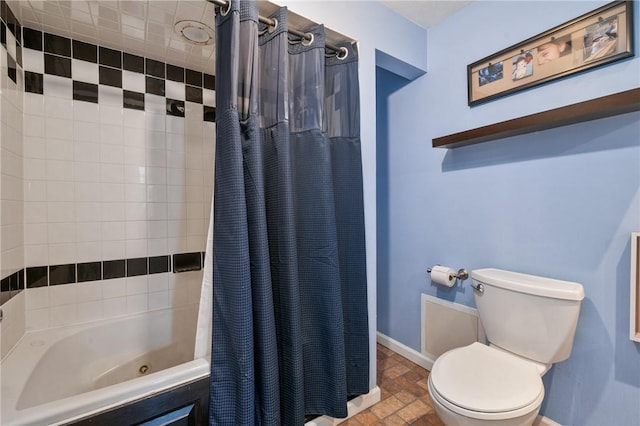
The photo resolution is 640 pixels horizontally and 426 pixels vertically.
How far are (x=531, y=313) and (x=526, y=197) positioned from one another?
603 millimetres

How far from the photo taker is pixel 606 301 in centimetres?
127

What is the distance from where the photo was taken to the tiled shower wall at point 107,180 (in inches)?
59.5

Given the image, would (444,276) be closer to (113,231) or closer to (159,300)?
(159,300)

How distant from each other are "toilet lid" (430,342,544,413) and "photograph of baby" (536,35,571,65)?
1487 mm

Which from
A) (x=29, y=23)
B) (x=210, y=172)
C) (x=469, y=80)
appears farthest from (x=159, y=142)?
(x=469, y=80)

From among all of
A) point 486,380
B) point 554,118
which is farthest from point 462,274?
point 554,118

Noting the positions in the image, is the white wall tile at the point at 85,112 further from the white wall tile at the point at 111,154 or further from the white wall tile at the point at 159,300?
the white wall tile at the point at 159,300

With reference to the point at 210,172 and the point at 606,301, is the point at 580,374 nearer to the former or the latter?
the point at 606,301

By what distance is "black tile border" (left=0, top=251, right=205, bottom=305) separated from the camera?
1417 mm

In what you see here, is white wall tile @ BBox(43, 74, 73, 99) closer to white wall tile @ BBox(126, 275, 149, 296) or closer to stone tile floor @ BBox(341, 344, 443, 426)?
white wall tile @ BBox(126, 275, 149, 296)

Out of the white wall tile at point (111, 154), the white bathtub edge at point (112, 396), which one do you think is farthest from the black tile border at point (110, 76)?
the white bathtub edge at point (112, 396)

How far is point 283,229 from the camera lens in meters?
1.24

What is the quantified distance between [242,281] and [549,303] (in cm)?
135

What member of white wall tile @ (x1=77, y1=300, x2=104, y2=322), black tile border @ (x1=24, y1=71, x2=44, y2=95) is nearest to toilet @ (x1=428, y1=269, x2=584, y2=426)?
white wall tile @ (x1=77, y1=300, x2=104, y2=322)
